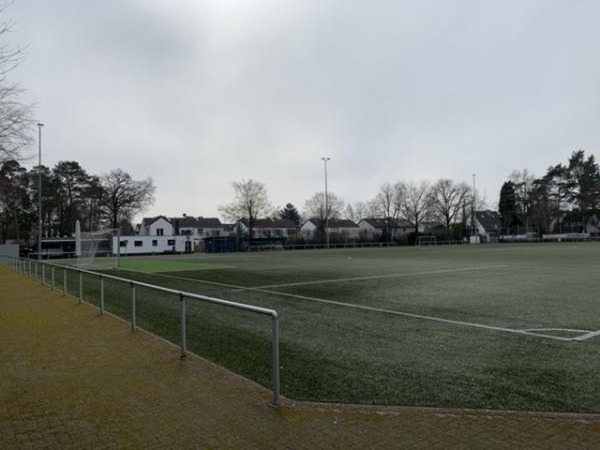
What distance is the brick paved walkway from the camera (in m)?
3.73

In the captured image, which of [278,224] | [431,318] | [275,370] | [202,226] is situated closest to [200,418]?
[275,370]

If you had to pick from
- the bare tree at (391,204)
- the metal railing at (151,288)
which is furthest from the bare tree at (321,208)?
the metal railing at (151,288)

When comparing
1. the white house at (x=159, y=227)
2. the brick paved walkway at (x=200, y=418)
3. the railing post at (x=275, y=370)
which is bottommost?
the brick paved walkway at (x=200, y=418)

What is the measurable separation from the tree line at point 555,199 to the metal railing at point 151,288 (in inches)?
3608

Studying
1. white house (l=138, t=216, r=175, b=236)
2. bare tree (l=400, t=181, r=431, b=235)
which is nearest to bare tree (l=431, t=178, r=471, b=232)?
bare tree (l=400, t=181, r=431, b=235)

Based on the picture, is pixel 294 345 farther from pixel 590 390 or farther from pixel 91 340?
pixel 590 390

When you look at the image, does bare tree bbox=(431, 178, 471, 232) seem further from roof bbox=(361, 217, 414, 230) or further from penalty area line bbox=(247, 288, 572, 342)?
penalty area line bbox=(247, 288, 572, 342)

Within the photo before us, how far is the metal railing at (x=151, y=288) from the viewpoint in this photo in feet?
15.2

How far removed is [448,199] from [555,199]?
20.1m

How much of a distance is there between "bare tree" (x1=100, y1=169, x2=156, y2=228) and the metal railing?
35.8 metres

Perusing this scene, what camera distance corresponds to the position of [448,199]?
94.7 m

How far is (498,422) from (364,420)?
1.19 m

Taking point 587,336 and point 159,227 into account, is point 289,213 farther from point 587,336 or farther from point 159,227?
point 587,336

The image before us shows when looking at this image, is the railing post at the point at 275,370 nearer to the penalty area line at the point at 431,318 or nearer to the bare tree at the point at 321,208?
the penalty area line at the point at 431,318
